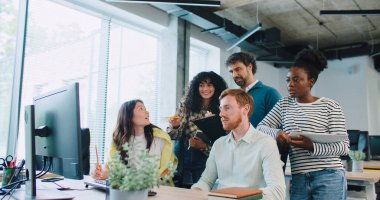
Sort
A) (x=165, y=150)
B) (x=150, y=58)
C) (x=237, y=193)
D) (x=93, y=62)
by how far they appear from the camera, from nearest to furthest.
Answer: (x=237, y=193) < (x=165, y=150) < (x=93, y=62) < (x=150, y=58)

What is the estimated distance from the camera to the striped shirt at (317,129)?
187cm

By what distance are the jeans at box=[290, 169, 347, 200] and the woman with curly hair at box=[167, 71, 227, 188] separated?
30.1 inches

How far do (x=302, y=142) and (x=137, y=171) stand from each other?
3.55 ft

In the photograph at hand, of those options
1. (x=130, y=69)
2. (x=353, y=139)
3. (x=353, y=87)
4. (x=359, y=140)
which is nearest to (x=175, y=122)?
(x=130, y=69)

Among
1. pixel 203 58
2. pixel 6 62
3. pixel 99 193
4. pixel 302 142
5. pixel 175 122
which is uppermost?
pixel 203 58

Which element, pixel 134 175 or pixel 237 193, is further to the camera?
pixel 237 193

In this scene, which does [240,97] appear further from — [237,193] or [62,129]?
[62,129]

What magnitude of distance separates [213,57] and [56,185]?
198 inches

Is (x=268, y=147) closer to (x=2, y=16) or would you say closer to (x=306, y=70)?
(x=306, y=70)

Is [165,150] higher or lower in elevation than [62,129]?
lower

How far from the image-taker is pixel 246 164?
1750 mm

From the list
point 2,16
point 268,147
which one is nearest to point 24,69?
point 2,16

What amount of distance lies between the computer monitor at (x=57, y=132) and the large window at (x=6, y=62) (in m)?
2.22

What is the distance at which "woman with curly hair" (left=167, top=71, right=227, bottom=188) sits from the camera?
2.51 m
